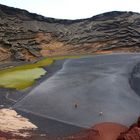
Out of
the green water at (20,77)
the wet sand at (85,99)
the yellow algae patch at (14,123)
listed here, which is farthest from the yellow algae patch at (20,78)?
the yellow algae patch at (14,123)

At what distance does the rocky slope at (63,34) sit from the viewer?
84.6 m

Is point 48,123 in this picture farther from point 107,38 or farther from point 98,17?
point 98,17

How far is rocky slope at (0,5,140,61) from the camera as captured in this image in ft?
278

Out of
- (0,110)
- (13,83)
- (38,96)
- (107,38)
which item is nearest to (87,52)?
(107,38)

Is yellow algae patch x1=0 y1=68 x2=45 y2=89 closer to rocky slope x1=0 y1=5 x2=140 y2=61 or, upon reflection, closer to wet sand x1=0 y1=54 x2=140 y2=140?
wet sand x1=0 y1=54 x2=140 y2=140

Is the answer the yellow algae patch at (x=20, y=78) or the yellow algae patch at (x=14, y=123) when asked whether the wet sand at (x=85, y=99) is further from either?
the yellow algae patch at (x=20, y=78)

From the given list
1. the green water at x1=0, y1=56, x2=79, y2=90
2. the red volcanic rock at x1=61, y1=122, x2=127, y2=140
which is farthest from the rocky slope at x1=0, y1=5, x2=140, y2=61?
the red volcanic rock at x1=61, y1=122, x2=127, y2=140

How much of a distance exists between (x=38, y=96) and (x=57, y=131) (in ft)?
33.0

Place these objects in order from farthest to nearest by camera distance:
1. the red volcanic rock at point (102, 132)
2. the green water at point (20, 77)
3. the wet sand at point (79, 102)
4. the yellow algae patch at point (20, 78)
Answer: the yellow algae patch at point (20, 78) < the green water at point (20, 77) < the wet sand at point (79, 102) < the red volcanic rock at point (102, 132)

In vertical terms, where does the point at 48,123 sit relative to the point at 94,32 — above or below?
below

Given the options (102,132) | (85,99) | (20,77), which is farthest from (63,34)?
(102,132)

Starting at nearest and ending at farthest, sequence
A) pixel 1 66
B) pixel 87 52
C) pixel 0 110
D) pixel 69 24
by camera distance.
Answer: pixel 0 110 < pixel 1 66 < pixel 87 52 < pixel 69 24

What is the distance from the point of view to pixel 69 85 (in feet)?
132

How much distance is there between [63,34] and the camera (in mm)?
97062
